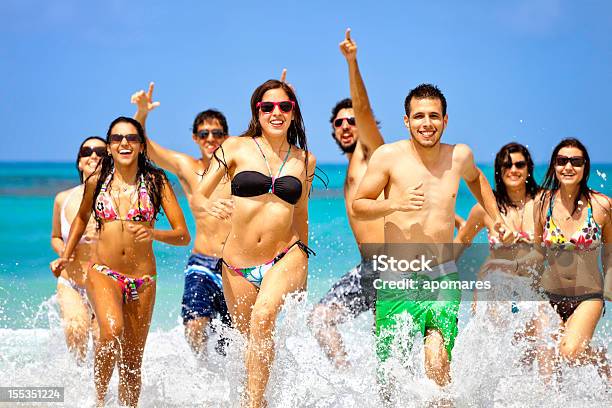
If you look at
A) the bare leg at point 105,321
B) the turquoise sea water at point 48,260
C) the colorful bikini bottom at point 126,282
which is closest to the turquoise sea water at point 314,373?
the bare leg at point 105,321

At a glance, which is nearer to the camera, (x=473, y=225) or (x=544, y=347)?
(x=544, y=347)

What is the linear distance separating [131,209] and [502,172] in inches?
123

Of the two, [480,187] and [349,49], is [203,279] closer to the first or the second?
[349,49]

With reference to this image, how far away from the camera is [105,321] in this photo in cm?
554

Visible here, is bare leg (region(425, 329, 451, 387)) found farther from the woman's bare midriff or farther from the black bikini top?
the woman's bare midriff

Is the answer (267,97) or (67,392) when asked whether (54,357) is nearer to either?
(67,392)

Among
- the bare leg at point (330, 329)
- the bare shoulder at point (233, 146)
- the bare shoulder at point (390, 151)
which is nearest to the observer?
the bare shoulder at point (390, 151)

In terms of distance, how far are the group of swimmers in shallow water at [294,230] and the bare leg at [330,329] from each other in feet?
0.03

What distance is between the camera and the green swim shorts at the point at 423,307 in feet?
16.9

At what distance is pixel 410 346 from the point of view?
5344mm

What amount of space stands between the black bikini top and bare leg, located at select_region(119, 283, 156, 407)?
1.10 m

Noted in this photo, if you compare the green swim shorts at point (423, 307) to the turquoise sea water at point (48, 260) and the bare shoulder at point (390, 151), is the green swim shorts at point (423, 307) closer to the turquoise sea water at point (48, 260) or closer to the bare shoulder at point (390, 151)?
the bare shoulder at point (390, 151)

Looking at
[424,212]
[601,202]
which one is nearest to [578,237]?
[601,202]

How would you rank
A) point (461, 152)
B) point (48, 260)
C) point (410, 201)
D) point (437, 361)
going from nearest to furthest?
point (410, 201), point (437, 361), point (461, 152), point (48, 260)
